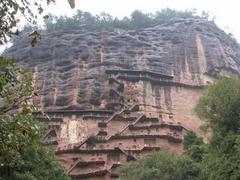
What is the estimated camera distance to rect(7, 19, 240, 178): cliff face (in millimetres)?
35500

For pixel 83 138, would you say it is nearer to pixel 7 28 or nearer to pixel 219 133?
pixel 219 133

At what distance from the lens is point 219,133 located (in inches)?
794

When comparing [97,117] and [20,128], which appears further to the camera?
[97,117]

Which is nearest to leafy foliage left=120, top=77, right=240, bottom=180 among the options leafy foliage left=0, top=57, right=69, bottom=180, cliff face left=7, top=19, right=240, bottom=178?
cliff face left=7, top=19, right=240, bottom=178

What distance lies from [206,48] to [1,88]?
139ft

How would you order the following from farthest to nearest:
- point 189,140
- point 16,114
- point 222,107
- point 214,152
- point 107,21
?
point 107,21 → point 189,140 → point 222,107 → point 214,152 → point 16,114

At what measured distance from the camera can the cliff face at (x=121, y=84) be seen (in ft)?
116

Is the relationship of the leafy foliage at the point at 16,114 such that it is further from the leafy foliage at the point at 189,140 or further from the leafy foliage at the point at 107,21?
the leafy foliage at the point at 107,21

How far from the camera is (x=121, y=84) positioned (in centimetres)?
4094

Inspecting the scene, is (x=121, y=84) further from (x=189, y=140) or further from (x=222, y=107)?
(x=222, y=107)

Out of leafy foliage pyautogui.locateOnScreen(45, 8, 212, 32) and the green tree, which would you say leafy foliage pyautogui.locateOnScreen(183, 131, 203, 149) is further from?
leafy foliage pyautogui.locateOnScreen(45, 8, 212, 32)

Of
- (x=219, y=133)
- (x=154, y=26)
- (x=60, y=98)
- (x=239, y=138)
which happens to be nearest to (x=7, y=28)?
(x=239, y=138)

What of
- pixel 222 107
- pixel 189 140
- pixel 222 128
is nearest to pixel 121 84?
pixel 189 140

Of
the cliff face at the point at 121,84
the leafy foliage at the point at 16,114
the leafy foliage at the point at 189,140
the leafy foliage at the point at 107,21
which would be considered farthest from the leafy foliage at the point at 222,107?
the leafy foliage at the point at 107,21
